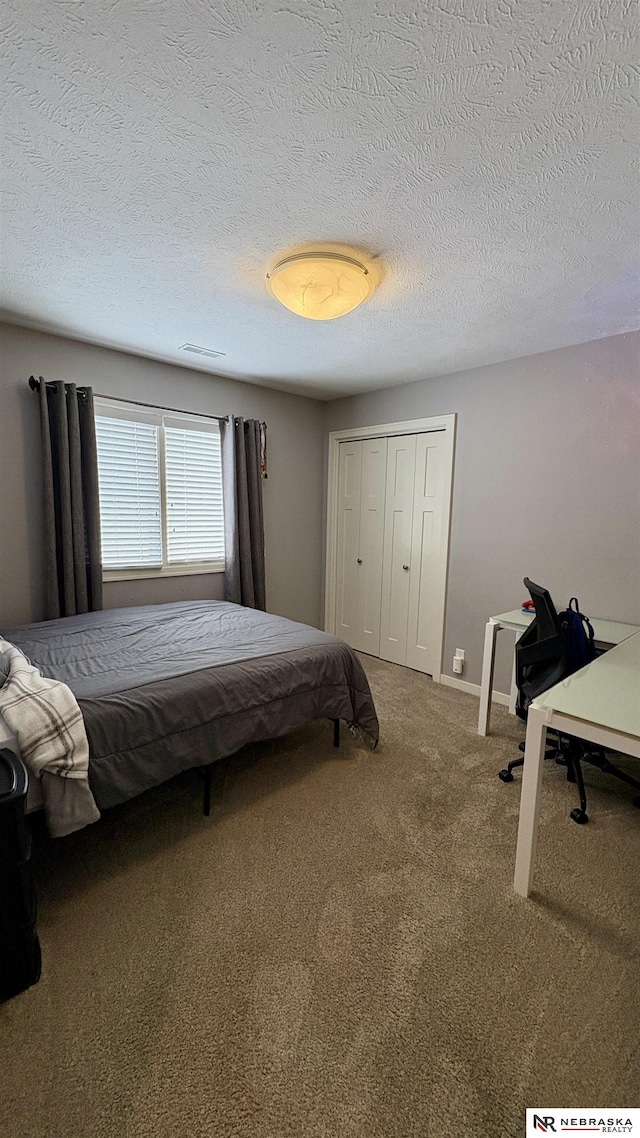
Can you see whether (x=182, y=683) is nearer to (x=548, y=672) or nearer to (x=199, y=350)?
(x=548, y=672)

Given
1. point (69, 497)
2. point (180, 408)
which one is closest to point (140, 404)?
point (180, 408)

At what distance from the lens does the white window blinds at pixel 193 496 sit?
3.49 m

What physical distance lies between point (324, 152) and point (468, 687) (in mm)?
3297

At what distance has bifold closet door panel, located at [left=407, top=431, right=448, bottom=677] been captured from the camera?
3611 mm

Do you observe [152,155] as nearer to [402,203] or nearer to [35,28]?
[35,28]

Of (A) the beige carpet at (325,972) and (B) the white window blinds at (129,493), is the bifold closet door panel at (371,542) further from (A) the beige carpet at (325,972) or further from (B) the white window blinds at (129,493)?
(A) the beige carpet at (325,972)

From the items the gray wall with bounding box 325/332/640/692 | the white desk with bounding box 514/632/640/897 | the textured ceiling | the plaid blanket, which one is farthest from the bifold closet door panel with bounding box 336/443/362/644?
the plaid blanket

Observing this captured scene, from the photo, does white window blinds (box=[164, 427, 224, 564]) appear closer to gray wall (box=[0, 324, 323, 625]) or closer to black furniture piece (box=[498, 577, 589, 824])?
gray wall (box=[0, 324, 323, 625])

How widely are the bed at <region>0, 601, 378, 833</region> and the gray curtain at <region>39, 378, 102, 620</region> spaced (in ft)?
0.80

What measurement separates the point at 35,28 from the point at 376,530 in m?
3.47

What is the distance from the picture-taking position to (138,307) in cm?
243

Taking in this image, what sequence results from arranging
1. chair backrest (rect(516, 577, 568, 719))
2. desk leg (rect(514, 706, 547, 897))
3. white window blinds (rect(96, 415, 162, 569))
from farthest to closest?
white window blinds (rect(96, 415, 162, 569)), chair backrest (rect(516, 577, 568, 719)), desk leg (rect(514, 706, 547, 897))

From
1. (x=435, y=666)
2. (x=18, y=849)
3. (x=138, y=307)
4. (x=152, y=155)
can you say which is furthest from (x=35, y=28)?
(x=435, y=666)

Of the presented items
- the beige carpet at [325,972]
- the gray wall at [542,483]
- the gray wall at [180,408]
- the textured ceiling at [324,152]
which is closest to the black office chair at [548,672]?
the beige carpet at [325,972]
